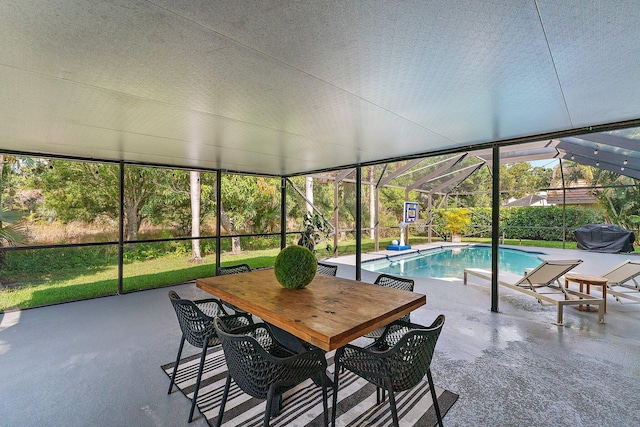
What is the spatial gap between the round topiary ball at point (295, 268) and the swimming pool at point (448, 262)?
5275 millimetres

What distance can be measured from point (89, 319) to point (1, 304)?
338 cm

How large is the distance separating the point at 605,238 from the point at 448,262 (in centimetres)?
587

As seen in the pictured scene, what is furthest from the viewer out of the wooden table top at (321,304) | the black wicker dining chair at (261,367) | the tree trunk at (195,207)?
the tree trunk at (195,207)

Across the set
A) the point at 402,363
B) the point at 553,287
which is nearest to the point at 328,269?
the point at 402,363

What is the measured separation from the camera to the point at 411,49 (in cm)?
156

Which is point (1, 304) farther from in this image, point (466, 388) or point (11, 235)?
point (466, 388)

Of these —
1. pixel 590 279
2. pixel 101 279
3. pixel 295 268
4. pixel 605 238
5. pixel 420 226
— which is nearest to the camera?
pixel 295 268

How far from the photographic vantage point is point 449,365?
2.52 metres

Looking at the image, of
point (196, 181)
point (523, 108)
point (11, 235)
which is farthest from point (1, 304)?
point (523, 108)

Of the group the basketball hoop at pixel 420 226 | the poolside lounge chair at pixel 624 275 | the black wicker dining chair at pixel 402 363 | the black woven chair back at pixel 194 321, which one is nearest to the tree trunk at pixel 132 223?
the black woven chair back at pixel 194 321

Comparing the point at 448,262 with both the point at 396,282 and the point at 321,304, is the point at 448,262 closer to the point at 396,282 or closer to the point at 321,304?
the point at 396,282

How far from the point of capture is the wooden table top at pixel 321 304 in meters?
1.55

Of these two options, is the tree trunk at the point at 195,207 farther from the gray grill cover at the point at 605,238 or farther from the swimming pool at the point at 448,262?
the gray grill cover at the point at 605,238

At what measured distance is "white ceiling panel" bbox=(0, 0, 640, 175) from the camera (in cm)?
128
